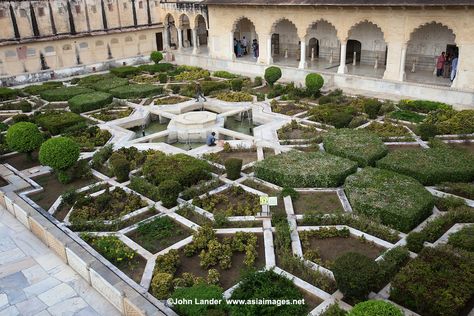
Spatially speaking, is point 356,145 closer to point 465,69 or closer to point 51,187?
point 465,69

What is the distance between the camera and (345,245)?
10.2 metres

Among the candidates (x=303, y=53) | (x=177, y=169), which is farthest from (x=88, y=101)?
(x=303, y=53)

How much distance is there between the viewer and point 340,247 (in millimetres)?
10148

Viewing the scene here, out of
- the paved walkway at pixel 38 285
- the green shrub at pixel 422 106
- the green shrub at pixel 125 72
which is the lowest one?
the paved walkway at pixel 38 285

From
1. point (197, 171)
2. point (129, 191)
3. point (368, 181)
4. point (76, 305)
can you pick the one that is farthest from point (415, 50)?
point (76, 305)

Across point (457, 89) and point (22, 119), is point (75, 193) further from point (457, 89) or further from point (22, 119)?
point (457, 89)

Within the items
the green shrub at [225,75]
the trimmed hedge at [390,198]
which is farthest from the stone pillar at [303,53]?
the trimmed hedge at [390,198]

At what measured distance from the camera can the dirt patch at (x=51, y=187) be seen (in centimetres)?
1305

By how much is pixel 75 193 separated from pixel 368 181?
8484mm

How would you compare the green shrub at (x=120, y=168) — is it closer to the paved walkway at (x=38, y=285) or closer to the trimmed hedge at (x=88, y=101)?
the paved walkway at (x=38, y=285)

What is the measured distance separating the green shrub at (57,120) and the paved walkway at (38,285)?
775 cm

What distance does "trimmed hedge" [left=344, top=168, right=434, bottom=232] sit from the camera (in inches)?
417

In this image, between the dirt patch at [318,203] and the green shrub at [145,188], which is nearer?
the dirt patch at [318,203]

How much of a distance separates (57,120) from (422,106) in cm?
1597
